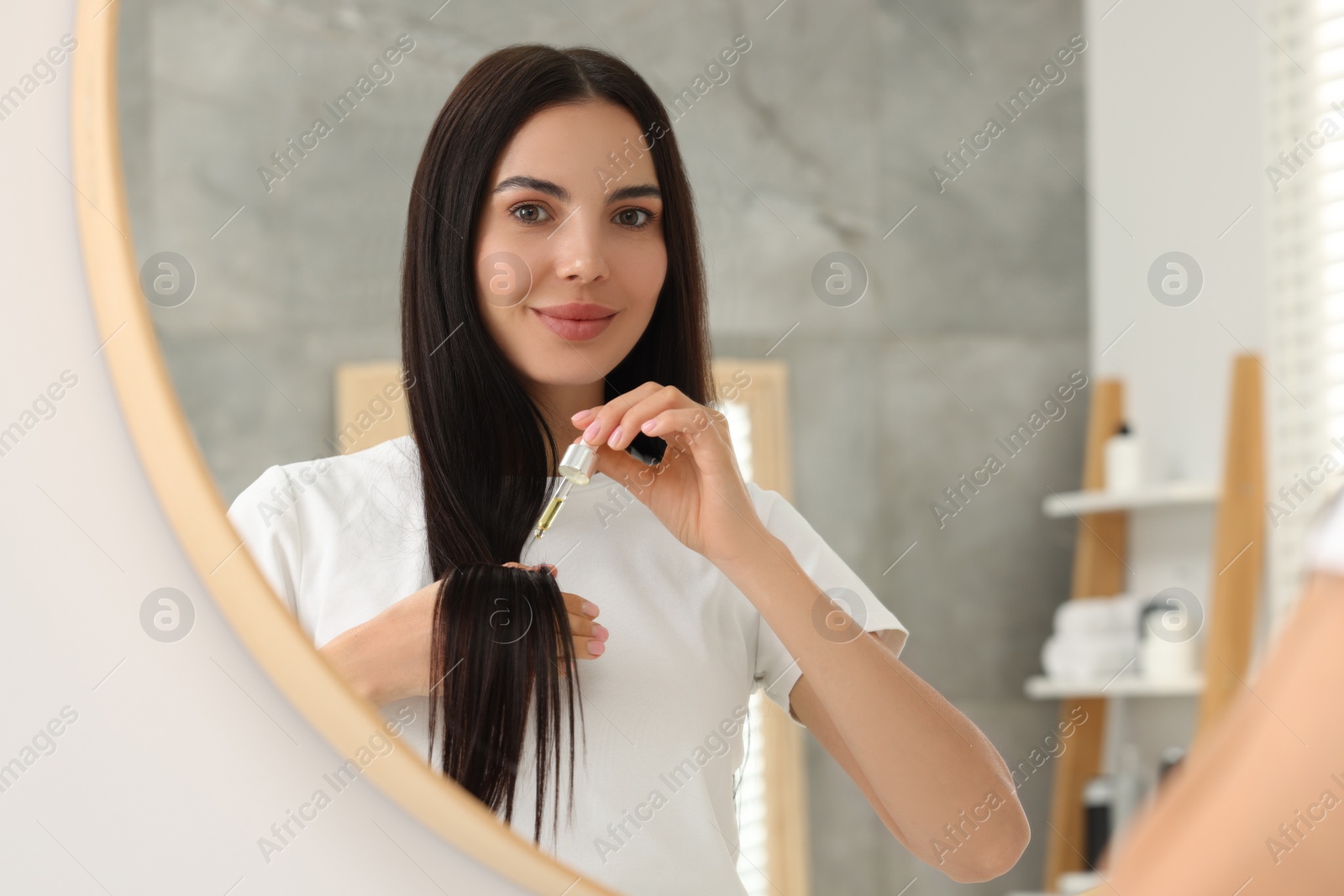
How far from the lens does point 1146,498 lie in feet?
1.54

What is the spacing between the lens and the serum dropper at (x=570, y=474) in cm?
40

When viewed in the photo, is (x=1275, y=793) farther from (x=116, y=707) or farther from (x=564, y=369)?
(x=116, y=707)

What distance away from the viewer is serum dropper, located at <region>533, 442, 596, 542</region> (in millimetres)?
405

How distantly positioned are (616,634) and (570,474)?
68 millimetres

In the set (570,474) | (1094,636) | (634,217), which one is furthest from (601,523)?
(1094,636)

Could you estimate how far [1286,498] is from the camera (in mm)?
414

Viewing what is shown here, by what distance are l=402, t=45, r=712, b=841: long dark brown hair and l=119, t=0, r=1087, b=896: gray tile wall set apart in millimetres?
16

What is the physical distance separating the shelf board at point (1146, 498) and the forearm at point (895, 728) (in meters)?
0.12

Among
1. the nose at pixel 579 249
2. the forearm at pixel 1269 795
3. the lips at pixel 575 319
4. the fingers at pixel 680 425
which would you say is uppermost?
the nose at pixel 579 249

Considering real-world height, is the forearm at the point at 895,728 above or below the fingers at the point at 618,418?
below

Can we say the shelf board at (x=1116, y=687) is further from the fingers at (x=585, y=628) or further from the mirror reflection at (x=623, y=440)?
the fingers at (x=585, y=628)

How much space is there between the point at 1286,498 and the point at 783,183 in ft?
0.85

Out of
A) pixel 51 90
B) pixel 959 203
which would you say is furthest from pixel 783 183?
pixel 51 90

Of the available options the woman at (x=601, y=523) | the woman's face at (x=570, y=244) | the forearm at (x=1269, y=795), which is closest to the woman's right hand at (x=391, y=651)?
the woman at (x=601, y=523)
